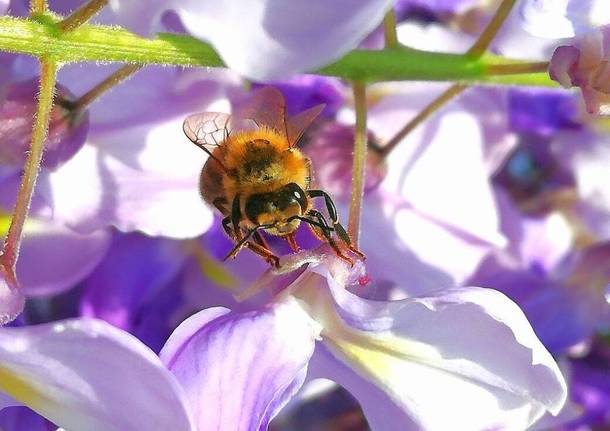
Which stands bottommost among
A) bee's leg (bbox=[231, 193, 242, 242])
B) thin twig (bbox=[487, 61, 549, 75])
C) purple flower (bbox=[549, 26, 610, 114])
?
bee's leg (bbox=[231, 193, 242, 242])

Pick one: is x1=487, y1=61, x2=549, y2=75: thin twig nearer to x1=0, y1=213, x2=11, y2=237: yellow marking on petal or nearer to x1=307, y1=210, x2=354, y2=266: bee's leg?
x1=307, y1=210, x2=354, y2=266: bee's leg

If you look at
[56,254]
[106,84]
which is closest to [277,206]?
[106,84]

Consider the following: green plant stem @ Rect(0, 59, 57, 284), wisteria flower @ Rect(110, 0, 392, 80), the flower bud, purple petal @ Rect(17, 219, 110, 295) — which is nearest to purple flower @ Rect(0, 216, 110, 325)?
purple petal @ Rect(17, 219, 110, 295)

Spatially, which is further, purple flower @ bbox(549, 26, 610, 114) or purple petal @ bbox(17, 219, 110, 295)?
purple petal @ bbox(17, 219, 110, 295)

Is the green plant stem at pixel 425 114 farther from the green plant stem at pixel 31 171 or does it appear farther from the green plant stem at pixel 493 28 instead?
the green plant stem at pixel 31 171

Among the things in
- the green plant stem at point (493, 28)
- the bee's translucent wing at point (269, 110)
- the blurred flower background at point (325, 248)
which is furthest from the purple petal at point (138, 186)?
the green plant stem at point (493, 28)

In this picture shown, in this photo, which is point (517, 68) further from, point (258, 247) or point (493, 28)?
point (258, 247)
